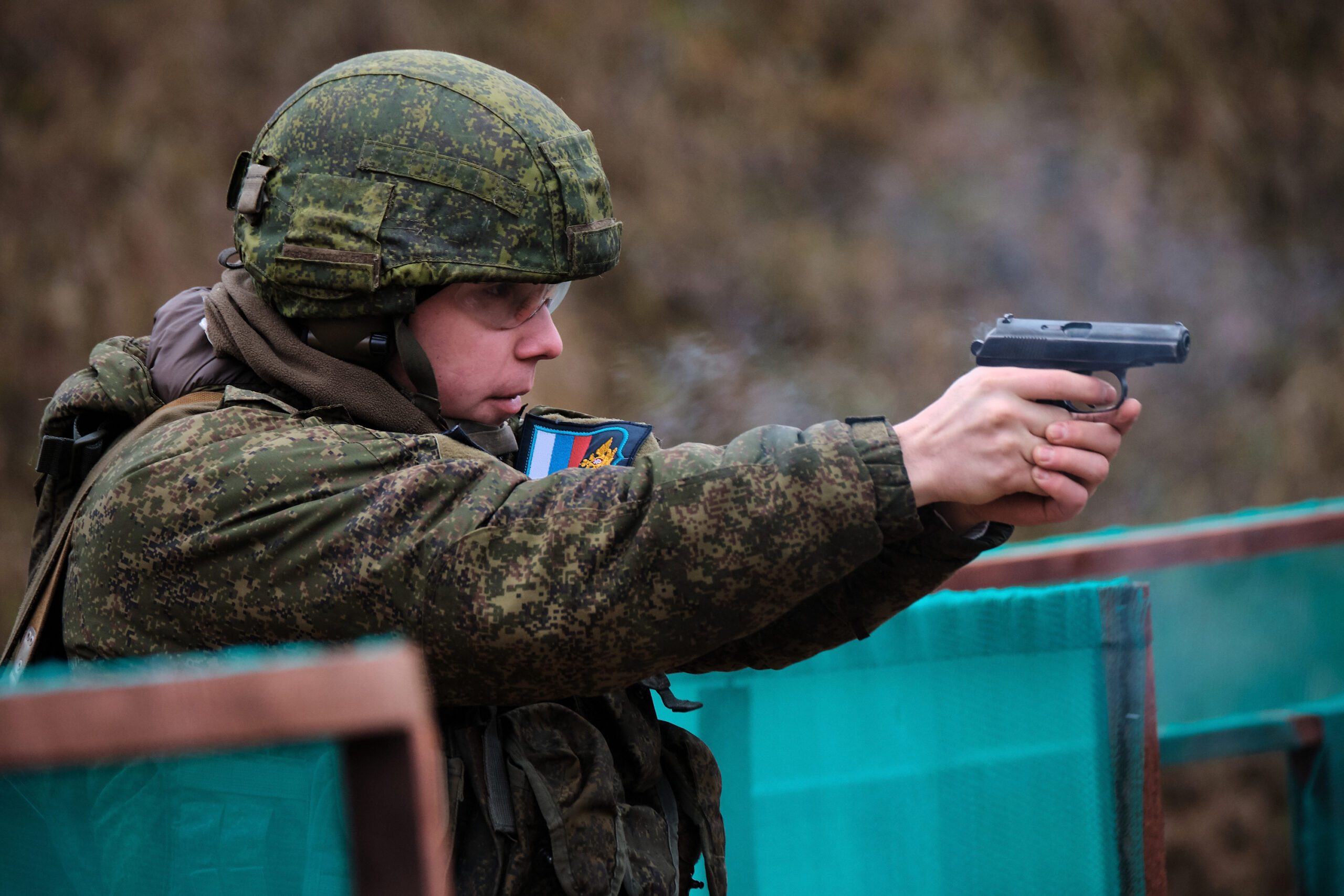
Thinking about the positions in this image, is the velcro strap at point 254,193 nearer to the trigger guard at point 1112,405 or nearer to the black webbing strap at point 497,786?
the black webbing strap at point 497,786

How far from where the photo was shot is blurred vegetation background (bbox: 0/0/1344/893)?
7406mm

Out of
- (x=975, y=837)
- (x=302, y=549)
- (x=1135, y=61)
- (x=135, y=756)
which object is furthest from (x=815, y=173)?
(x=135, y=756)

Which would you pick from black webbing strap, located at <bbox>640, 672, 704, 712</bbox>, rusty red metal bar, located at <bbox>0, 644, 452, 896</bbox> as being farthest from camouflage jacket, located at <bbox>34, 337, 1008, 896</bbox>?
rusty red metal bar, located at <bbox>0, 644, 452, 896</bbox>

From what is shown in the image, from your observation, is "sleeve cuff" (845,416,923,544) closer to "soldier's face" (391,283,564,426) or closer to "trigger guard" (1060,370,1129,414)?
"trigger guard" (1060,370,1129,414)

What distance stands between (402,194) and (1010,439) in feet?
3.55

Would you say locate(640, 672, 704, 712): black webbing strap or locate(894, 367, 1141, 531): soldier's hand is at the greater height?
locate(894, 367, 1141, 531): soldier's hand

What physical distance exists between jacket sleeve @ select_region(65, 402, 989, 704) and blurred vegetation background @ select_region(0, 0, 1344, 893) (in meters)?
5.66

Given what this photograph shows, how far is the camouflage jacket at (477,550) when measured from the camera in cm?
165

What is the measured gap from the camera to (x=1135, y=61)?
938 cm

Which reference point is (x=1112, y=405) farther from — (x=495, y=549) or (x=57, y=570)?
(x=57, y=570)

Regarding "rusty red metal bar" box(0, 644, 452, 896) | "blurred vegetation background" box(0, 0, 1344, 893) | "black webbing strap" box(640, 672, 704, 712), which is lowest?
"rusty red metal bar" box(0, 644, 452, 896)

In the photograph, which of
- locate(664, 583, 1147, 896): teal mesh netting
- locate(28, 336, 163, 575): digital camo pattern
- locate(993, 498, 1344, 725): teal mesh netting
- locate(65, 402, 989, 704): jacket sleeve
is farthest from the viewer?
locate(993, 498, 1344, 725): teal mesh netting

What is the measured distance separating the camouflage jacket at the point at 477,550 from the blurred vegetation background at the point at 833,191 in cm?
560

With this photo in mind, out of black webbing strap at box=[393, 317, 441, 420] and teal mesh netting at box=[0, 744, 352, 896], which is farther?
black webbing strap at box=[393, 317, 441, 420]
